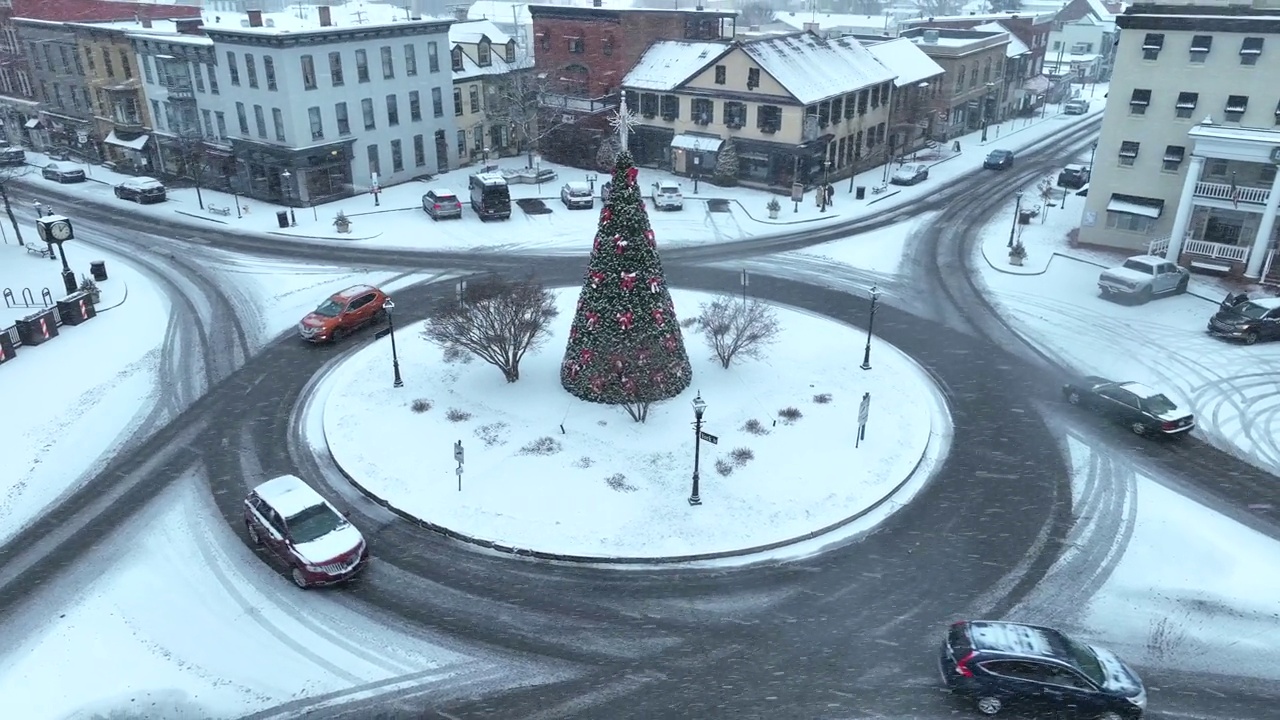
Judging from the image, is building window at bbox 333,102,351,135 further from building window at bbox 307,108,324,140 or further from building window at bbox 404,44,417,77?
building window at bbox 404,44,417,77

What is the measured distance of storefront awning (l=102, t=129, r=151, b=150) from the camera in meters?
56.5

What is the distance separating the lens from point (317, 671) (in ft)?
52.5

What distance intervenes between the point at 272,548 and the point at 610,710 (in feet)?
30.2

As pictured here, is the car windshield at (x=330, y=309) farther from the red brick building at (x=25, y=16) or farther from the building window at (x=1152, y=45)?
the red brick building at (x=25, y=16)

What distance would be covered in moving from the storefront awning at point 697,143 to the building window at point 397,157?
17976mm

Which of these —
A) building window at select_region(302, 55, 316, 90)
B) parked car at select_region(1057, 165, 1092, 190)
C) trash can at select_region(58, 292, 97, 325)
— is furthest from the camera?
parked car at select_region(1057, 165, 1092, 190)

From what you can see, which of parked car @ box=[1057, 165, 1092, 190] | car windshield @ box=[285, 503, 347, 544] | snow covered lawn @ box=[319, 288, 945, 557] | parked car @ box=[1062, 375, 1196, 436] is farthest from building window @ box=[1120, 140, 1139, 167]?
car windshield @ box=[285, 503, 347, 544]

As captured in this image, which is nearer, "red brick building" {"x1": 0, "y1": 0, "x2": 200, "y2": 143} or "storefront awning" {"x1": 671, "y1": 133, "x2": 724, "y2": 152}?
"storefront awning" {"x1": 671, "y1": 133, "x2": 724, "y2": 152}

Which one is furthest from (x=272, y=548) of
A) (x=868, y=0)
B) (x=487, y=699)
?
(x=868, y=0)

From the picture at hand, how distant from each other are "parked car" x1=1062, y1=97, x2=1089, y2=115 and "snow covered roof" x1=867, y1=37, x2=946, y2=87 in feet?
77.6

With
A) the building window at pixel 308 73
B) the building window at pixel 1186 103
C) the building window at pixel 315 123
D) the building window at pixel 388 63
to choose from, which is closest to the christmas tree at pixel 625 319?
the building window at pixel 1186 103

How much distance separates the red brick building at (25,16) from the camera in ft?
211

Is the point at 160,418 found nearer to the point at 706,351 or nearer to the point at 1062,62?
the point at 706,351

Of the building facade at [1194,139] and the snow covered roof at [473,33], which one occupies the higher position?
the snow covered roof at [473,33]
